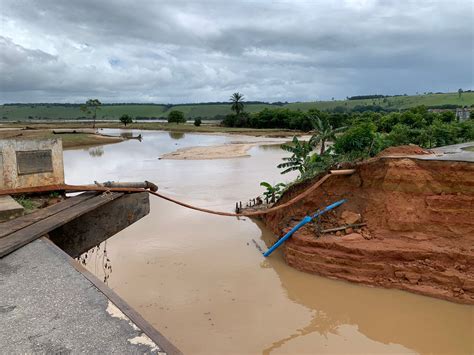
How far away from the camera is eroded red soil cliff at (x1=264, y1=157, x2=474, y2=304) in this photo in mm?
7566

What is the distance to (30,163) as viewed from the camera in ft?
21.7

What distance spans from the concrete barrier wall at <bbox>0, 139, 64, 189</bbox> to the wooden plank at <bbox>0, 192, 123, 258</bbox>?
1.07 meters

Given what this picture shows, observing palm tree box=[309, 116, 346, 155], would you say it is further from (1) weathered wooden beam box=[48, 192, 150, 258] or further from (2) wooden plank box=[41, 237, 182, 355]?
(2) wooden plank box=[41, 237, 182, 355]

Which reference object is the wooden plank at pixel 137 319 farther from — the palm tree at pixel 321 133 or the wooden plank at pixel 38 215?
the palm tree at pixel 321 133

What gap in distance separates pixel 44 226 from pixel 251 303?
14.0 ft

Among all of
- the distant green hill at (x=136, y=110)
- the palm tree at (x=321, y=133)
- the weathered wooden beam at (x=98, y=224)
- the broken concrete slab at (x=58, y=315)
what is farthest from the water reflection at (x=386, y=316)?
the distant green hill at (x=136, y=110)

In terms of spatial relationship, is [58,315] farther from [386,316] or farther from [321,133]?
[321,133]

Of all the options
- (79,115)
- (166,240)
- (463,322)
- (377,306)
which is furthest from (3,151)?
(79,115)

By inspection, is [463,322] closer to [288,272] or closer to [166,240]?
[288,272]

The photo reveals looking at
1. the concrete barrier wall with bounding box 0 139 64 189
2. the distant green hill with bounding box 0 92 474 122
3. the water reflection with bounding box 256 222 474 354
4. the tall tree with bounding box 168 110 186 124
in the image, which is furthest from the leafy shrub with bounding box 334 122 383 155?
the distant green hill with bounding box 0 92 474 122

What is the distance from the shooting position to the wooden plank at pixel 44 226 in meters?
4.54

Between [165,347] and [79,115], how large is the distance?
188182 millimetres

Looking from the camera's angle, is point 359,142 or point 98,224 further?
point 359,142

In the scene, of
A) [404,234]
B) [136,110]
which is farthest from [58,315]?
[136,110]
